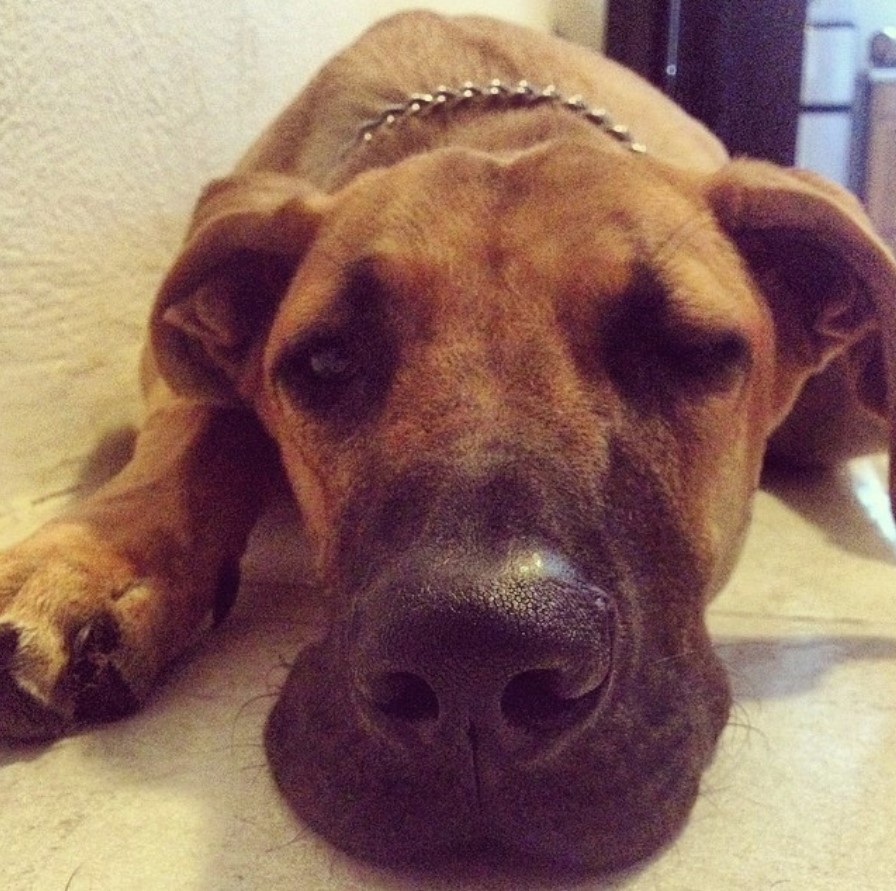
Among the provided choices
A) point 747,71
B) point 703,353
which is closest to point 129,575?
point 703,353

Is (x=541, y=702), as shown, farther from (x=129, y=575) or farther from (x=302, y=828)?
(x=129, y=575)

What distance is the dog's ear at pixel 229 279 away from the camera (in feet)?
5.05

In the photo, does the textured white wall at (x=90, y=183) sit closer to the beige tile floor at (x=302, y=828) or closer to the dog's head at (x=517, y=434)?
the dog's head at (x=517, y=434)

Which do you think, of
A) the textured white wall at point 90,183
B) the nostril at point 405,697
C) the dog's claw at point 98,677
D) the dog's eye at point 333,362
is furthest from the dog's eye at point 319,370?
the textured white wall at point 90,183

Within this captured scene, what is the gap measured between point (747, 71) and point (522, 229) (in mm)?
3226

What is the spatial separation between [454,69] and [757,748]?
4.31 feet

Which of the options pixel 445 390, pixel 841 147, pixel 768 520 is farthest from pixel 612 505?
pixel 841 147

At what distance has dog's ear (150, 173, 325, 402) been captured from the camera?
1.54m

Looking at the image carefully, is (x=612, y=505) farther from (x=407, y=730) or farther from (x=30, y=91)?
(x=30, y=91)

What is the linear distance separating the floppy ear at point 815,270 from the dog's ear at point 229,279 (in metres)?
0.56

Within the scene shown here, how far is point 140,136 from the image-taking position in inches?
85.9

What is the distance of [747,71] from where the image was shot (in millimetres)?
4219

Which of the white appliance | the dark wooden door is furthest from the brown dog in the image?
the white appliance

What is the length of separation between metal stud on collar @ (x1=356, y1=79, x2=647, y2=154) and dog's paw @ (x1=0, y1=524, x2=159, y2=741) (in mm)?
896
